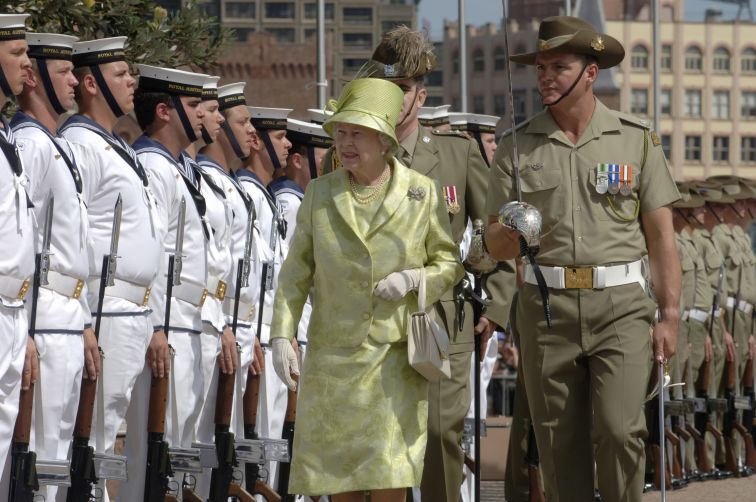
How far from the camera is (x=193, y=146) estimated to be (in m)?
11.1

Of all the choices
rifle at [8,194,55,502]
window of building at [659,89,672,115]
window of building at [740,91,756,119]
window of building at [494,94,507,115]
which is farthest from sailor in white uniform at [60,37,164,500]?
window of building at [740,91,756,119]

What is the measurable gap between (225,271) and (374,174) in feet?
10.3

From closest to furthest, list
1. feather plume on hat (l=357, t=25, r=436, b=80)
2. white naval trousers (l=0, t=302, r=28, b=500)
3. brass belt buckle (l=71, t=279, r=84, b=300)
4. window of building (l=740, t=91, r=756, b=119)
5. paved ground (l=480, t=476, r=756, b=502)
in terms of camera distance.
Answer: white naval trousers (l=0, t=302, r=28, b=500), brass belt buckle (l=71, t=279, r=84, b=300), feather plume on hat (l=357, t=25, r=436, b=80), paved ground (l=480, t=476, r=756, b=502), window of building (l=740, t=91, r=756, b=119)

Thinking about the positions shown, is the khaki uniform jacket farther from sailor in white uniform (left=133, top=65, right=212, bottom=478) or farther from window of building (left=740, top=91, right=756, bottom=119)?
window of building (left=740, top=91, right=756, bottom=119)

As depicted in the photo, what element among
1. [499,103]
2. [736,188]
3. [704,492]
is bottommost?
[704,492]

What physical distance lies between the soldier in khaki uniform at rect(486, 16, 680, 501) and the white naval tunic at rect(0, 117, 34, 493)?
2.02 metres

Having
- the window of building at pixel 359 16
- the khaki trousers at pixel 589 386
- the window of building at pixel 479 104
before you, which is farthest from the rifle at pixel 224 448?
the window of building at pixel 359 16

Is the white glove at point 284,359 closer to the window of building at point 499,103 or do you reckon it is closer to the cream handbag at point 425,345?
the cream handbag at point 425,345

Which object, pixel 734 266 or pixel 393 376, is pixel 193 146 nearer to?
pixel 393 376

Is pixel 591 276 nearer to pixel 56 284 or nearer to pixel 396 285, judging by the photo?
pixel 396 285

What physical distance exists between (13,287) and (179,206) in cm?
221

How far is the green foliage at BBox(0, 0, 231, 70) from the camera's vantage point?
500 inches

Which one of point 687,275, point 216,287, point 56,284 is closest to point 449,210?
point 56,284

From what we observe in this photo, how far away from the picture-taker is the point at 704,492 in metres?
14.8
